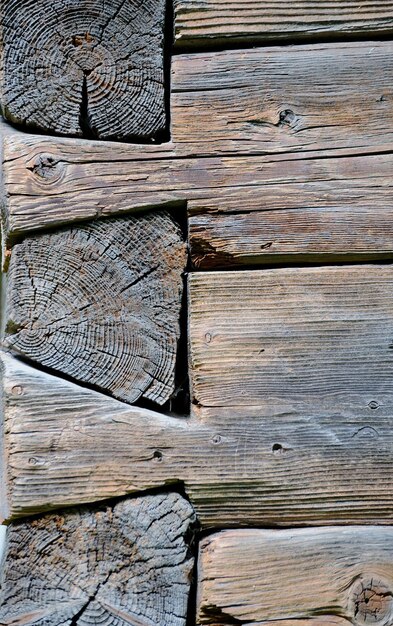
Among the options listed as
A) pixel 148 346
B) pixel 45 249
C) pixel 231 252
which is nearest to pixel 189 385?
pixel 148 346

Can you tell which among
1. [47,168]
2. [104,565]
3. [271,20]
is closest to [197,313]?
[47,168]

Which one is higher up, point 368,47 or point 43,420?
point 368,47

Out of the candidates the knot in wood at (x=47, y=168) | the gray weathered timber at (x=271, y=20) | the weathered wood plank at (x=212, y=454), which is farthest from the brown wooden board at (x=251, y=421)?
the gray weathered timber at (x=271, y=20)

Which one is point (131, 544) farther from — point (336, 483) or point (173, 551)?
point (336, 483)

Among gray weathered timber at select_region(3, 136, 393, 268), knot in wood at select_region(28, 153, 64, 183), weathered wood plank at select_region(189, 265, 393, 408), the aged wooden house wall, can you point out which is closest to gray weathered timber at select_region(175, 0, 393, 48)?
the aged wooden house wall

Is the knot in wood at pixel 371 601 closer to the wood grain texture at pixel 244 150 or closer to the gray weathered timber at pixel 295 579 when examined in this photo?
the gray weathered timber at pixel 295 579

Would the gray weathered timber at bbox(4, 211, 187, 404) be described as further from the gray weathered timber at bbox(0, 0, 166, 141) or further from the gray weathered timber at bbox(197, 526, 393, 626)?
the gray weathered timber at bbox(197, 526, 393, 626)
